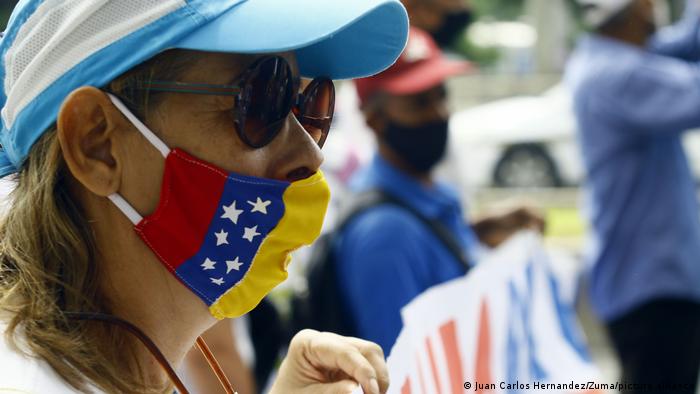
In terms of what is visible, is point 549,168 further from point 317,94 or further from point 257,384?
point 317,94

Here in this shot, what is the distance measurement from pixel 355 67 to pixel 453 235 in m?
1.86

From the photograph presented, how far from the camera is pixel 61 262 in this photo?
1.65m

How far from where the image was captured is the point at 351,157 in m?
6.81

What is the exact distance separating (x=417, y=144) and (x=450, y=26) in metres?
1.35

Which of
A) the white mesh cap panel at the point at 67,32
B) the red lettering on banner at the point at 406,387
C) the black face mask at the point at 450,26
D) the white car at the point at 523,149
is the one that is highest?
the white mesh cap panel at the point at 67,32

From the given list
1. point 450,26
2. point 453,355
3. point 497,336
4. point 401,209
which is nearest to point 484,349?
point 497,336

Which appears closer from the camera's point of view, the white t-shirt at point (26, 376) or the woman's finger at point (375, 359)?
the white t-shirt at point (26, 376)

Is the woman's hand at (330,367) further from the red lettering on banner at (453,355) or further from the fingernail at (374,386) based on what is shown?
the red lettering on banner at (453,355)

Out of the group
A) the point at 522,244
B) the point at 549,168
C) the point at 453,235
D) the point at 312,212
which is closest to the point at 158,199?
the point at 312,212

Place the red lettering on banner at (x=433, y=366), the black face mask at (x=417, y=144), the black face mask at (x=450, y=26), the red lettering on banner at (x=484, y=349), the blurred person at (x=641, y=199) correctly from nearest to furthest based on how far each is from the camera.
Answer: the red lettering on banner at (x=433, y=366) < the red lettering on banner at (x=484, y=349) < the black face mask at (x=417, y=144) < the blurred person at (x=641, y=199) < the black face mask at (x=450, y=26)

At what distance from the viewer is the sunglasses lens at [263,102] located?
1.72 meters

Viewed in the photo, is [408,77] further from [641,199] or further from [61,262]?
[61,262]

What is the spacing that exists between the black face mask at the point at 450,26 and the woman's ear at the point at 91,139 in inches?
137

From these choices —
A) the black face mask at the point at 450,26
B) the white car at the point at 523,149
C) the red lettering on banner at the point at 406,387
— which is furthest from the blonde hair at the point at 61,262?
the white car at the point at 523,149
